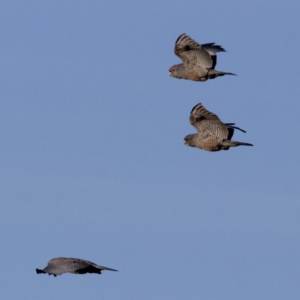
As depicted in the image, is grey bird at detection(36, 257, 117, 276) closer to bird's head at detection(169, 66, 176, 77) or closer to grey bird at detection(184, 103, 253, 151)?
grey bird at detection(184, 103, 253, 151)

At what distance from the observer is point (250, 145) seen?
111 ft

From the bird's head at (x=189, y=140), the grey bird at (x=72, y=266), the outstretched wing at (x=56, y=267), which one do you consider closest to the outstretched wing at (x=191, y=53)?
the bird's head at (x=189, y=140)

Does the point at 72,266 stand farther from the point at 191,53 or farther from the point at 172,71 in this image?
the point at 172,71

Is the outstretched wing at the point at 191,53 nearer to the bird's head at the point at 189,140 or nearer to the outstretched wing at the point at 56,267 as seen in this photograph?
the bird's head at the point at 189,140

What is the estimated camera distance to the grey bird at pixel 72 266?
115 ft

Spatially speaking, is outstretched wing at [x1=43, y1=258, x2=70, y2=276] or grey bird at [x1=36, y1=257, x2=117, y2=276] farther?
grey bird at [x1=36, y1=257, x2=117, y2=276]

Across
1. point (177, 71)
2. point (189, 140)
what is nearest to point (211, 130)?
point (189, 140)

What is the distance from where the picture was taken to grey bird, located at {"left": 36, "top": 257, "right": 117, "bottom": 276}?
115 feet

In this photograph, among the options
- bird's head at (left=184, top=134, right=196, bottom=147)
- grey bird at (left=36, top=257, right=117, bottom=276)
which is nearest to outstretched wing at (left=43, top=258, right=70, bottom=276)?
grey bird at (left=36, top=257, right=117, bottom=276)

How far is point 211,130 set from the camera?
119ft

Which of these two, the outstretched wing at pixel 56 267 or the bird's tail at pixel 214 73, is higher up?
the bird's tail at pixel 214 73

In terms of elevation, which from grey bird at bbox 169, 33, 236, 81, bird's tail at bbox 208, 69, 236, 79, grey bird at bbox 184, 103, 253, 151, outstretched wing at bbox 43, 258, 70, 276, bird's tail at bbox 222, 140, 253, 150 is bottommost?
outstretched wing at bbox 43, 258, 70, 276

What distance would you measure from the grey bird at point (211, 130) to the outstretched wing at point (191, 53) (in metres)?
2.91

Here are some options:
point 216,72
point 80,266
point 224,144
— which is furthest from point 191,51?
point 80,266
